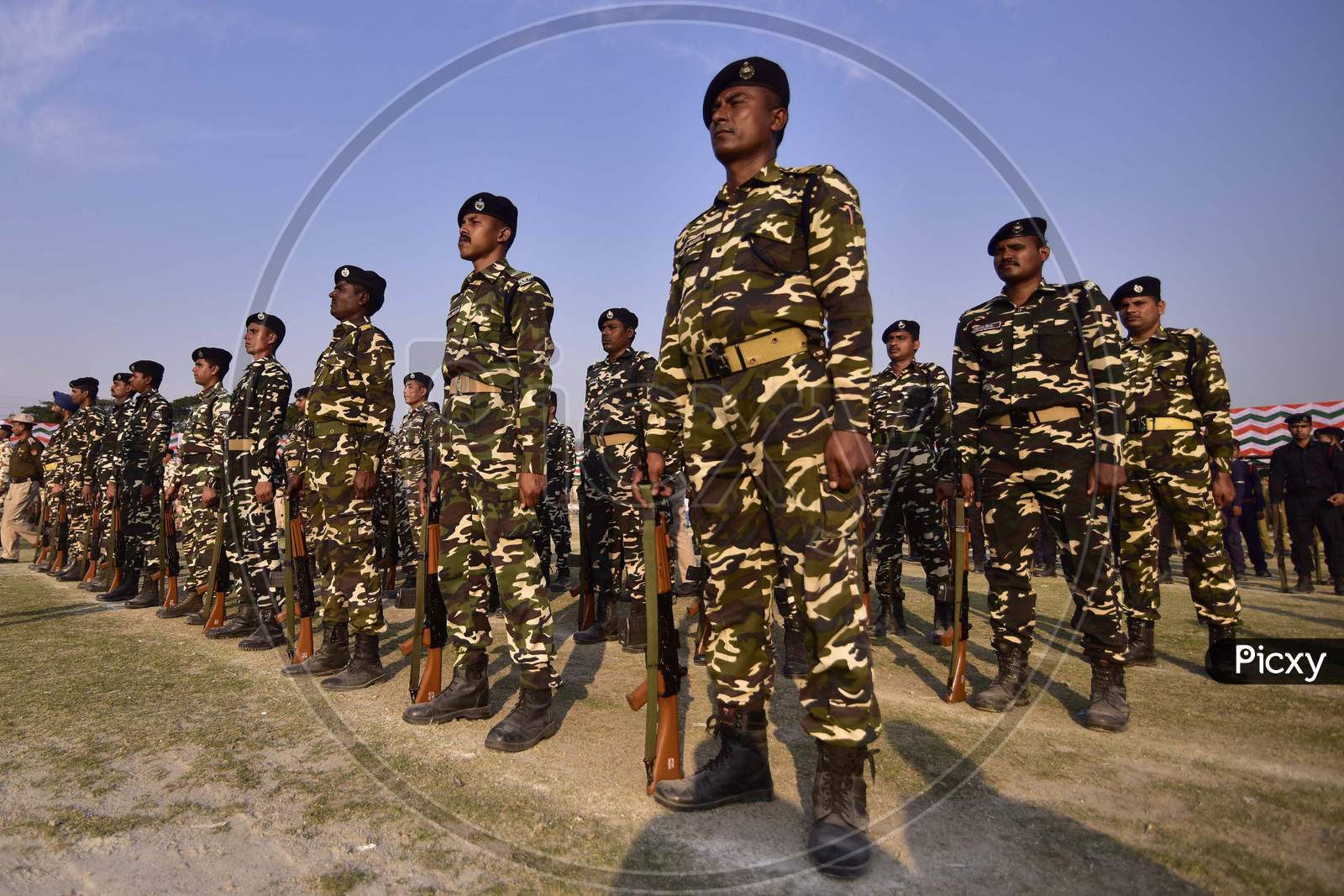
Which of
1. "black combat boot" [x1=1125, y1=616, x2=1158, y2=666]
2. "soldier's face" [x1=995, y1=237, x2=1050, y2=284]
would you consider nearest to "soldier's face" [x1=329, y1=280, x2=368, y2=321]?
"soldier's face" [x1=995, y1=237, x2=1050, y2=284]

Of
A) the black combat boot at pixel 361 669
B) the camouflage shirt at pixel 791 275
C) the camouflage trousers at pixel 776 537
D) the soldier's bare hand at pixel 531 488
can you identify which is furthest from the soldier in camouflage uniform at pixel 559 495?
the camouflage shirt at pixel 791 275

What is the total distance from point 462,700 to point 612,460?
2942 millimetres

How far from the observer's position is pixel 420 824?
250 centimetres

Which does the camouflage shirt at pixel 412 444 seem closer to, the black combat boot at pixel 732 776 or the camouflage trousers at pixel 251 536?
the camouflage trousers at pixel 251 536

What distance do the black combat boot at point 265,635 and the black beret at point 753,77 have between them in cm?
541

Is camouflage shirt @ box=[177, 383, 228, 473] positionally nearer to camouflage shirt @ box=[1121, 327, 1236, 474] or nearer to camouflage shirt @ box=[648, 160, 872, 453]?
camouflage shirt @ box=[648, 160, 872, 453]

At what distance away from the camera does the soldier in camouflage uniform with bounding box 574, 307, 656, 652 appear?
20.4 feet

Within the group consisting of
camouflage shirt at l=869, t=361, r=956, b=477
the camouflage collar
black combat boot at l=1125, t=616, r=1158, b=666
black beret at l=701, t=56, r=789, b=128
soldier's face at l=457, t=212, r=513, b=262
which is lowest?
black combat boot at l=1125, t=616, r=1158, b=666

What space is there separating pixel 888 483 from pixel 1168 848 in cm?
428

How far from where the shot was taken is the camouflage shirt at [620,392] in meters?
6.44

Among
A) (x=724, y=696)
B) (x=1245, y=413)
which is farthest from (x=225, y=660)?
(x=1245, y=413)

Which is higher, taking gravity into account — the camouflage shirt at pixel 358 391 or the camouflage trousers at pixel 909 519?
the camouflage shirt at pixel 358 391

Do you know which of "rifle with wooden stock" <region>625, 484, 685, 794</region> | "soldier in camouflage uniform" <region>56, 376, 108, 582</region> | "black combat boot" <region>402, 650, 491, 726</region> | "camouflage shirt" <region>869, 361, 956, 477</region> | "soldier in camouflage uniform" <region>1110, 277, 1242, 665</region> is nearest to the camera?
"rifle with wooden stock" <region>625, 484, 685, 794</region>

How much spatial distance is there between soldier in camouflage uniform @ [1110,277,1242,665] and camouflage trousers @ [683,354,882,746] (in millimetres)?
3851
